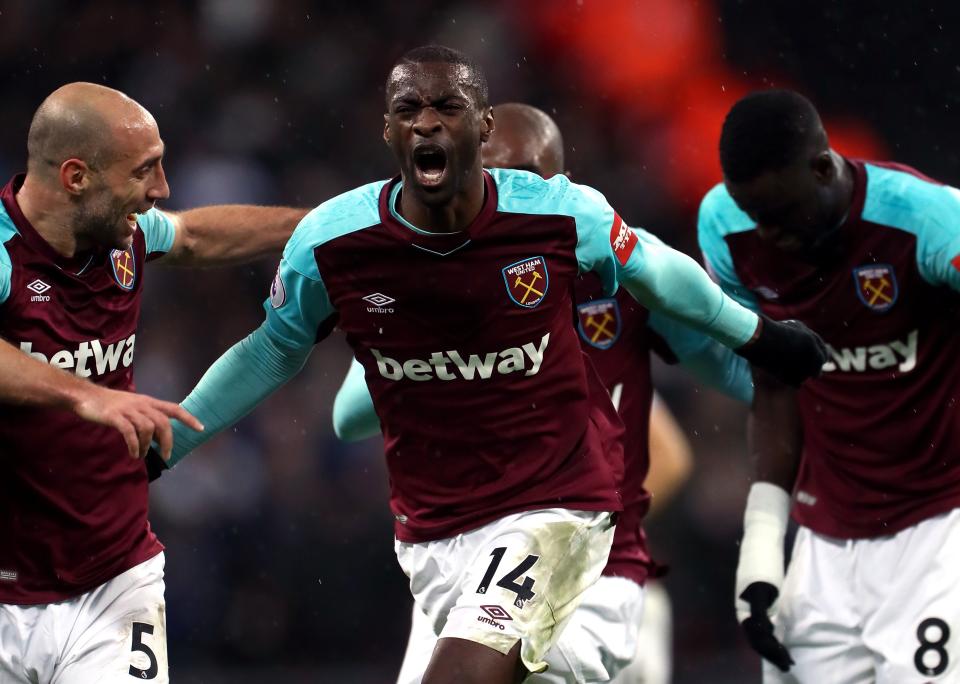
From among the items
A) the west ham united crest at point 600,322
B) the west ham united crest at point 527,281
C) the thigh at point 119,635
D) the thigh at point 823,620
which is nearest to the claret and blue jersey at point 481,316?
the west ham united crest at point 527,281

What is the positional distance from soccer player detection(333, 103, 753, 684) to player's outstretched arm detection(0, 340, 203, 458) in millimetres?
1496

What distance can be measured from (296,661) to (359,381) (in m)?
3.17

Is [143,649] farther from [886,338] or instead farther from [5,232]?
[886,338]

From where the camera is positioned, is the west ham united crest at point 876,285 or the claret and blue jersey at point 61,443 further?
the west ham united crest at point 876,285

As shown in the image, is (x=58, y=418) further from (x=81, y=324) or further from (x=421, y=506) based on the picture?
(x=421, y=506)

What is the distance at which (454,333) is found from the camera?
4.14 metres

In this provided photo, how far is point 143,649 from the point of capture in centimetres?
432

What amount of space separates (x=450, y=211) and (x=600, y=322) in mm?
1282

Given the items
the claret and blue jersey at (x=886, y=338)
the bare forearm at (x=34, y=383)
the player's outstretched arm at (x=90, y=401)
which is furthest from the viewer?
the claret and blue jersey at (x=886, y=338)

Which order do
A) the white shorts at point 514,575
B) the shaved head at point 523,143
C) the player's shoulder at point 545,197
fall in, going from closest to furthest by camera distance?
1. the white shorts at point 514,575
2. the player's shoulder at point 545,197
3. the shaved head at point 523,143

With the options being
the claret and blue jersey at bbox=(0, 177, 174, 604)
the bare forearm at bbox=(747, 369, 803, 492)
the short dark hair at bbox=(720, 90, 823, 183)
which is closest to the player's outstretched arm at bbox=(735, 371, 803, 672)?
the bare forearm at bbox=(747, 369, 803, 492)

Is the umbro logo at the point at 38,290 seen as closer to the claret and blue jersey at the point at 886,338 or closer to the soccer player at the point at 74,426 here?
the soccer player at the point at 74,426

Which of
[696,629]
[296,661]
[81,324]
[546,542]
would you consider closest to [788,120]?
[546,542]

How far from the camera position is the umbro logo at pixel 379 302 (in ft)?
13.6
